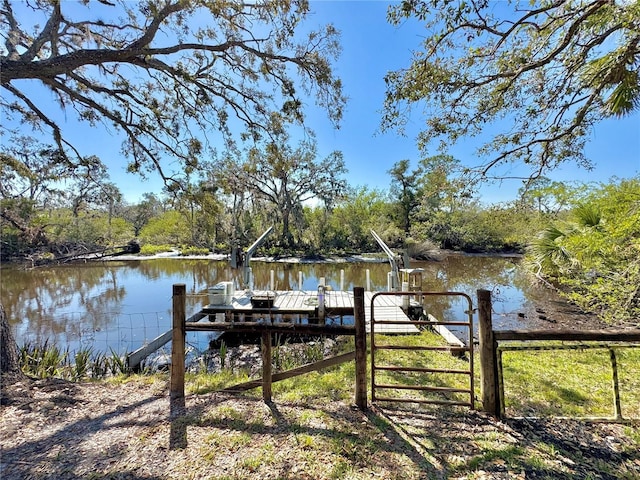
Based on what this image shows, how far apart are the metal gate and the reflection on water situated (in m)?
2.31

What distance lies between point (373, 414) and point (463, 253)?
82.1 feet

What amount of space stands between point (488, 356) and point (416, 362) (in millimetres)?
2180

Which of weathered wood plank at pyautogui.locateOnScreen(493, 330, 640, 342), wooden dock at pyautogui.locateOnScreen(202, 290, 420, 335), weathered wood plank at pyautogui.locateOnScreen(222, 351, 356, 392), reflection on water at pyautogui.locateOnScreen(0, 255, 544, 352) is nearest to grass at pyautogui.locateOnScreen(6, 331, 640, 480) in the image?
weathered wood plank at pyautogui.locateOnScreen(222, 351, 356, 392)

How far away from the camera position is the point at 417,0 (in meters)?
3.44

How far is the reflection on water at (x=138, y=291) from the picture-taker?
25.6 feet

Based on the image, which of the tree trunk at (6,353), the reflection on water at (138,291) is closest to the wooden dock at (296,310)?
the reflection on water at (138,291)

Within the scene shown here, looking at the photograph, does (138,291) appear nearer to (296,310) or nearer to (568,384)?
(296,310)

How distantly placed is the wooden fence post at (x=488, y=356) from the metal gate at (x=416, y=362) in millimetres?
130

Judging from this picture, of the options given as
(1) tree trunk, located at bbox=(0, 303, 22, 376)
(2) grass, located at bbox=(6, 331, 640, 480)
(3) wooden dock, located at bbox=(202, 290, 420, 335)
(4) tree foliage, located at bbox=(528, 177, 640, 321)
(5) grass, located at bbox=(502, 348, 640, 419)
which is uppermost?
(4) tree foliage, located at bbox=(528, 177, 640, 321)

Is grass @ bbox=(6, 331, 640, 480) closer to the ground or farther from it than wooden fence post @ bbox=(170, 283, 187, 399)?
closer to the ground

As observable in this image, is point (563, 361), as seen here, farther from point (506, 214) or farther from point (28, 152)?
point (28, 152)

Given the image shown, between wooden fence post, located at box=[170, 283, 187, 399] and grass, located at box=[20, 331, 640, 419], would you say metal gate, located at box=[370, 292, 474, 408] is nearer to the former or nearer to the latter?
grass, located at box=[20, 331, 640, 419]

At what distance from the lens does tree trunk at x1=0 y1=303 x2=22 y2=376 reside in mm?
3468

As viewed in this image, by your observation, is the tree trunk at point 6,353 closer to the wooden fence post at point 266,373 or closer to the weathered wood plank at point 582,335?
the wooden fence post at point 266,373
